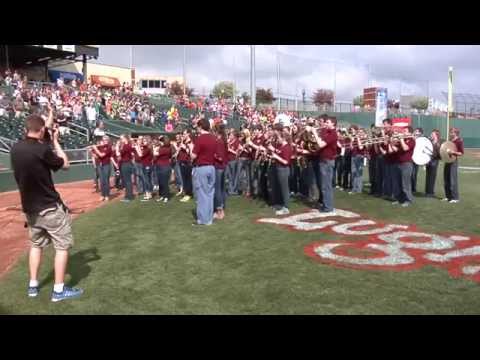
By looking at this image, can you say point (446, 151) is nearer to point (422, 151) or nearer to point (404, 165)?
point (422, 151)

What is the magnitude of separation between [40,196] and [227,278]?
245cm

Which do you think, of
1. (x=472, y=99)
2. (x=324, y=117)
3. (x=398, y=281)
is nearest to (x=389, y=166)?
(x=324, y=117)

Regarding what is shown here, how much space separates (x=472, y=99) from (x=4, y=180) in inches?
1886

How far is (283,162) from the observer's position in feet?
35.1

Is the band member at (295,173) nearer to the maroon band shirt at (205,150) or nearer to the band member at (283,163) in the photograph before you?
the band member at (283,163)

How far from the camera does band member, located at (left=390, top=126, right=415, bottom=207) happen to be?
38.0 feet

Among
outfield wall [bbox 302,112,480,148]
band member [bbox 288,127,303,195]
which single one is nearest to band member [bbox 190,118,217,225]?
band member [bbox 288,127,303,195]

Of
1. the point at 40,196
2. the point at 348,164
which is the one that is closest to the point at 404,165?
the point at 348,164

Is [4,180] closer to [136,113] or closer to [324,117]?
[324,117]

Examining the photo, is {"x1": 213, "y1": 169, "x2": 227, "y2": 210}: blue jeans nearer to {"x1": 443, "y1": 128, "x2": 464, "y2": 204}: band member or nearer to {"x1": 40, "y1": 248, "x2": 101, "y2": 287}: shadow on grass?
{"x1": 40, "y1": 248, "x2": 101, "y2": 287}: shadow on grass

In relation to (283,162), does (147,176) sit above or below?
below
